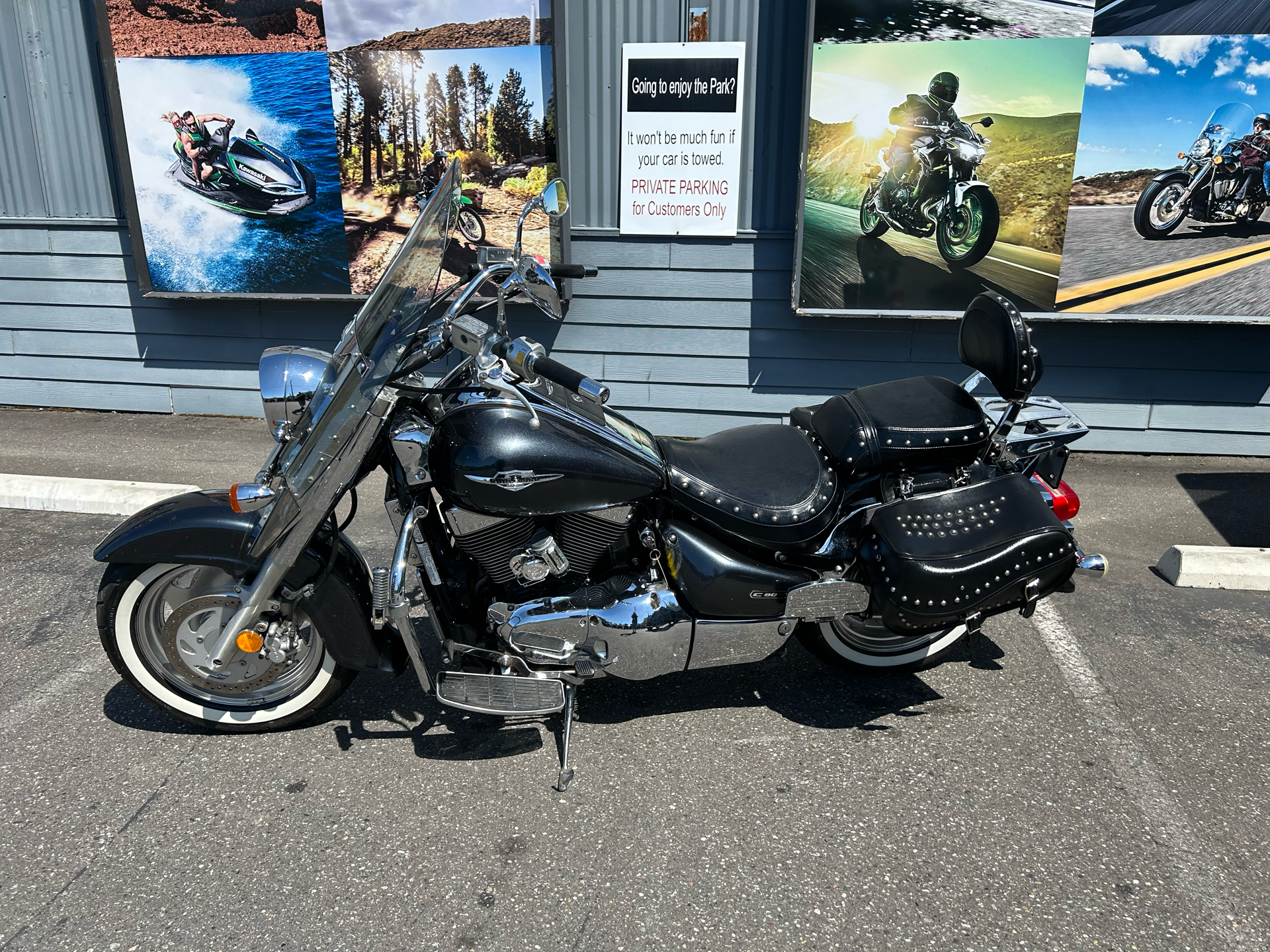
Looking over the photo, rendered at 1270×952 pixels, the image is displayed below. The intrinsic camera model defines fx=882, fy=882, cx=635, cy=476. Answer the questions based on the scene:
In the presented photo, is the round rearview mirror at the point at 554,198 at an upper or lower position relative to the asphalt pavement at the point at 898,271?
upper

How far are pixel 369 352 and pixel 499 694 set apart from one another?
3.55 ft

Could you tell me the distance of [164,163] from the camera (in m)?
5.87

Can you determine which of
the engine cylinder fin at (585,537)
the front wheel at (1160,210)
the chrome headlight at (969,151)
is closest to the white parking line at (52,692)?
the engine cylinder fin at (585,537)

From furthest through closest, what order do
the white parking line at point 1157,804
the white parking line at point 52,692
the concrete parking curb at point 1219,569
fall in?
the concrete parking curb at point 1219,569 < the white parking line at point 52,692 < the white parking line at point 1157,804

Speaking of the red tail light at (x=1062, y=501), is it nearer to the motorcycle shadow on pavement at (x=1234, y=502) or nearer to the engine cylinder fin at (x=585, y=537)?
the engine cylinder fin at (x=585, y=537)

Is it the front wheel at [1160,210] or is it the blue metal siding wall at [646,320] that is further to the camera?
the blue metal siding wall at [646,320]

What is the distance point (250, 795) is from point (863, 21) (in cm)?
483

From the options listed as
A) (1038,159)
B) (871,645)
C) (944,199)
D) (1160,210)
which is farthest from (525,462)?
(1160,210)

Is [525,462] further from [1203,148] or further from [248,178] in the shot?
[1203,148]

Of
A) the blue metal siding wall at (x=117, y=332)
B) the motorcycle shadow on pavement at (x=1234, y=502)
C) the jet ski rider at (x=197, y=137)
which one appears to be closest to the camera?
the motorcycle shadow on pavement at (x=1234, y=502)

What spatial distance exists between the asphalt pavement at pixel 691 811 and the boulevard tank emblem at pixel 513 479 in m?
0.95

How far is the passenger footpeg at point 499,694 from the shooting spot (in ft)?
8.75

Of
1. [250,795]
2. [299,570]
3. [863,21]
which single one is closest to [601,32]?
[863,21]

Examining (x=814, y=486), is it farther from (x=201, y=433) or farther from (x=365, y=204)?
(x=201, y=433)
